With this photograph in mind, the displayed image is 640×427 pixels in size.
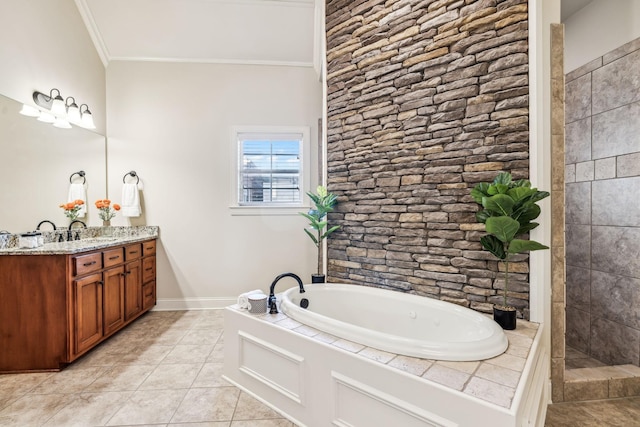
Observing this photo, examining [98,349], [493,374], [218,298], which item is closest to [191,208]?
[218,298]

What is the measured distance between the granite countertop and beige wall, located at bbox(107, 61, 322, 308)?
0.48ft

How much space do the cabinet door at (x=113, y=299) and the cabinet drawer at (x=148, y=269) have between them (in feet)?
1.39

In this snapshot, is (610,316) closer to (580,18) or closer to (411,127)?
(411,127)

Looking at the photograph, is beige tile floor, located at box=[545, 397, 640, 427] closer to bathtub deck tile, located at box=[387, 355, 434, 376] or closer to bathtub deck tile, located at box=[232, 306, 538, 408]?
bathtub deck tile, located at box=[232, 306, 538, 408]

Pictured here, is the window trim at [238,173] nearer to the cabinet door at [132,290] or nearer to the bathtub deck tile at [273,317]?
the cabinet door at [132,290]

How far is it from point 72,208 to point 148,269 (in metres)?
0.95

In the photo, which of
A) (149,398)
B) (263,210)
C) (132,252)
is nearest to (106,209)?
(132,252)

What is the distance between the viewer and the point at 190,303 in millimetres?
3582

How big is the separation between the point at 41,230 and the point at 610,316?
468 cm

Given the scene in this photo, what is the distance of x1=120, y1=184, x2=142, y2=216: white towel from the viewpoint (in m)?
3.38

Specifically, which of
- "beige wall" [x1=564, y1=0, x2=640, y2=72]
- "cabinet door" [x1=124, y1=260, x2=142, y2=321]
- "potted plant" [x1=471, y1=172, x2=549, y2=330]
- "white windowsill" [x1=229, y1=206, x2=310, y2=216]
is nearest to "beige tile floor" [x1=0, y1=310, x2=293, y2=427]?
"cabinet door" [x1=124, y1=260, x2=142, y2=321]

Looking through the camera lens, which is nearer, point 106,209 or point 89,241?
point 89,241

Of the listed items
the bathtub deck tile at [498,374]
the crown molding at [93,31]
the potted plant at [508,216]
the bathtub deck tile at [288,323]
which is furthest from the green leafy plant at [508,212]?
the crown molding at [93,31]

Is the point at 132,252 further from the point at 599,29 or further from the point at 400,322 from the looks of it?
the point at 599,29
